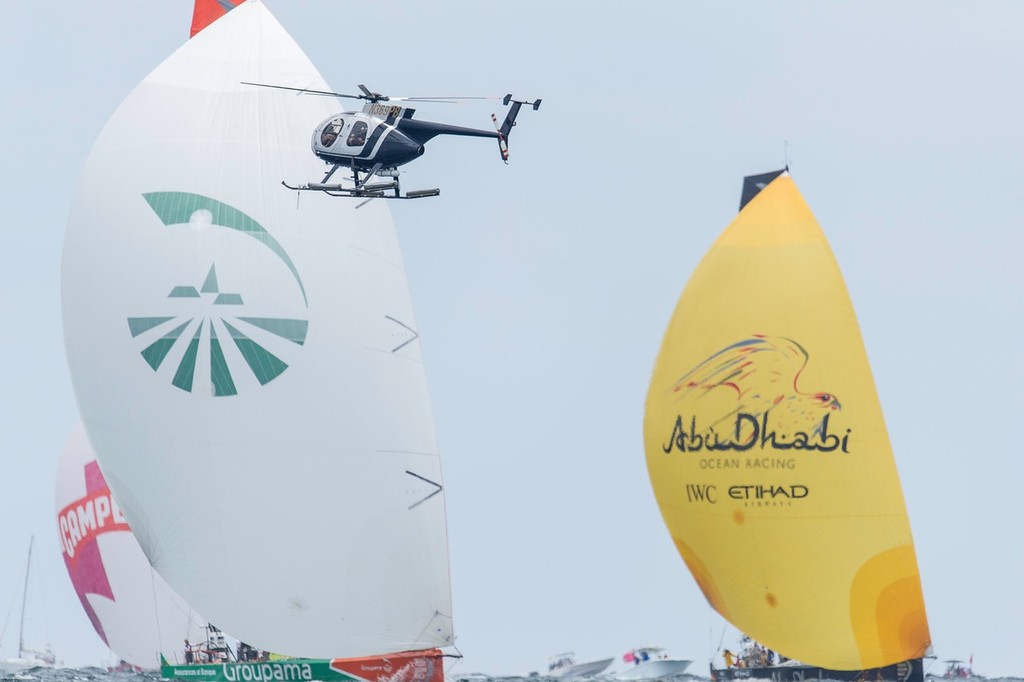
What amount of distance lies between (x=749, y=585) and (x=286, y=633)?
8477 millimetres

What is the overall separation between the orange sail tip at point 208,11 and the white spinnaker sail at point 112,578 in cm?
1105

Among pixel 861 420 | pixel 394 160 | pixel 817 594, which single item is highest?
pixel 394 160

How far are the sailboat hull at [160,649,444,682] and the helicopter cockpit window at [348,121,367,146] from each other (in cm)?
920

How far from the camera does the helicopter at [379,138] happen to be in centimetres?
3944

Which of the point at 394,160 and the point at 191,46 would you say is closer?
the point at 394,160

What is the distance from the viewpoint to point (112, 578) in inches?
1964

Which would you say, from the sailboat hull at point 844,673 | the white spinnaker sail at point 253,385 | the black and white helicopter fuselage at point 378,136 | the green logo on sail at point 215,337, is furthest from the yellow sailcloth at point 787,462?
the green logo on sail at point 215,337

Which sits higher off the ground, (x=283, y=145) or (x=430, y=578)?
(x=283, y=145)

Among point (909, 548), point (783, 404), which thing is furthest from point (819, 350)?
point (909, 548)

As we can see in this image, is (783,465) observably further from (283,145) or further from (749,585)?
(283,145)

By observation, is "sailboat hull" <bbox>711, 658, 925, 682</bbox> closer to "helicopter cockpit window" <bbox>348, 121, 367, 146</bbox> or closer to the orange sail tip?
"helicopter cockpit window" <bbox>348, 121, 367, 146</bbox>

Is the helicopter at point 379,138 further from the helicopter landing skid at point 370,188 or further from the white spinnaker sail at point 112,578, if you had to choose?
the white spinnaker sail at point 112,578

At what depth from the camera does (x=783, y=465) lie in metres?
41.3

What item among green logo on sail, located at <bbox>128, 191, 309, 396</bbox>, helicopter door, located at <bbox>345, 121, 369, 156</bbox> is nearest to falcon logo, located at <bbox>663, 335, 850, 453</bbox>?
green logo on sail, located at <bbox>128, 191, 309, 396</bbox>
